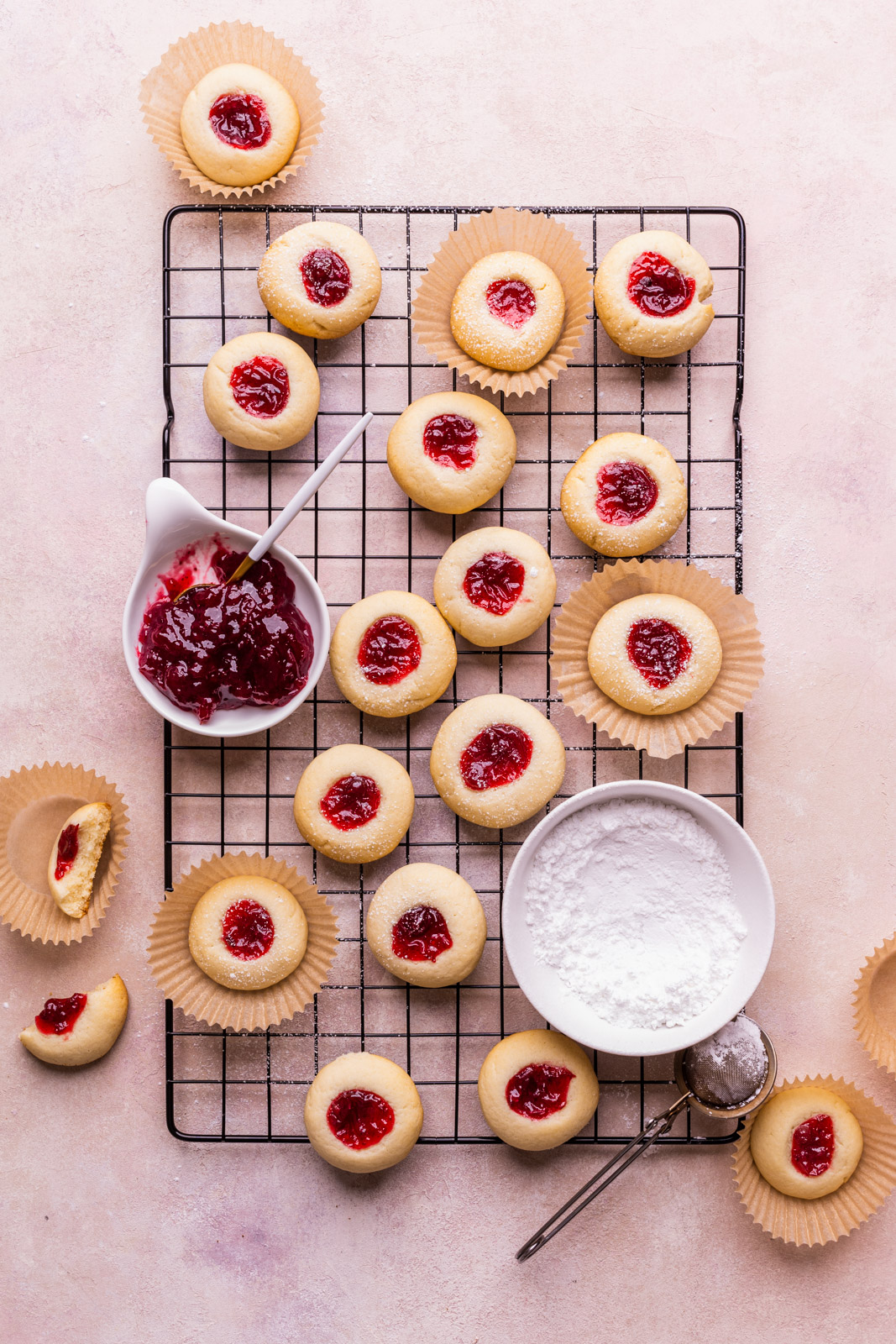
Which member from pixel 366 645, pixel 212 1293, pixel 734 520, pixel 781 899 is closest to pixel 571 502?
pixel 734 520

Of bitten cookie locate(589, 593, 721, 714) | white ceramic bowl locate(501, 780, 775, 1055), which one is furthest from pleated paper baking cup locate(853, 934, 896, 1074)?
bitten cookie locate(589, 593, 721, 714)

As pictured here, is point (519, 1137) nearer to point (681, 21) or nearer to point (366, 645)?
point (366, 645)

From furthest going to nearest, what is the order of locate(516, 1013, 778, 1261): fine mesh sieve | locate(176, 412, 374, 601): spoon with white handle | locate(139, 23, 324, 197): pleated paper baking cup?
locate(139, 23, 324, 197): pleated paper baking cup, locate(516, 1013, 778, 1261): fine mesh sieve, locate(176, 412, 374, 601): spoon with white handle

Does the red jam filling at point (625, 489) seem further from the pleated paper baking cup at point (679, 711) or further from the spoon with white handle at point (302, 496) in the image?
the spoon with white handle at point (302, 496)

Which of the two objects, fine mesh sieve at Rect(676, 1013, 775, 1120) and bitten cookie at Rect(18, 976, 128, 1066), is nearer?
fine mesh sieve at Rect(676, 1013, 775, 1120)

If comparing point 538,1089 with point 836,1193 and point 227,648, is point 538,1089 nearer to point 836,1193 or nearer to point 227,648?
point 836,1193

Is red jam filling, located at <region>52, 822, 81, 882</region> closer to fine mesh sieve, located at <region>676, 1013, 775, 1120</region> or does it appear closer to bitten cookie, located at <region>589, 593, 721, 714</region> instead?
bitten cookie, located at <region>589, 593, 721, 714</region>
